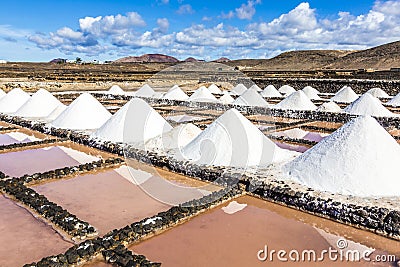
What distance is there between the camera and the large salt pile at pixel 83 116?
896 centimetres

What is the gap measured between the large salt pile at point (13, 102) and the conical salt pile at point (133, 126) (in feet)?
20.2

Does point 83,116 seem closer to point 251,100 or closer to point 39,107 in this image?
point 39,107

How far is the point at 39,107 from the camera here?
36.6 feet

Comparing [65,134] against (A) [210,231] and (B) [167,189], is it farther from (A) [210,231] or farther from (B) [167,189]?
(A) [210,231]

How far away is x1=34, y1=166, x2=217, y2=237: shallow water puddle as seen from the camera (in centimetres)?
413

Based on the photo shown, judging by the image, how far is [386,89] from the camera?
18.0 meters

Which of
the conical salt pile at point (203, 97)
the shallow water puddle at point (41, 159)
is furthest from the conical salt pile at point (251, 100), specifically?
the shallow water puddle at point (41, 159)

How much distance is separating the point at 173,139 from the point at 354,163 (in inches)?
139

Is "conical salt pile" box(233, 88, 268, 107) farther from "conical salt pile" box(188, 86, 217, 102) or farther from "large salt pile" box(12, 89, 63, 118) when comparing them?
"large salt pile" box(12, 89, 63, 118)

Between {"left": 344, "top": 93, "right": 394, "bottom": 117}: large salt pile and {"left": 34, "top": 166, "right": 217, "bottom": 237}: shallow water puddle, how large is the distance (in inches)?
338

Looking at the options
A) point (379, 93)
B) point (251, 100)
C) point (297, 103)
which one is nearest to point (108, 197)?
point (297, 103)

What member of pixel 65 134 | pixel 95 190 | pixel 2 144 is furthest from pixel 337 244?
pixel 2 144

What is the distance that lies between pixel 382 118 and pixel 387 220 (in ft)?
25.0

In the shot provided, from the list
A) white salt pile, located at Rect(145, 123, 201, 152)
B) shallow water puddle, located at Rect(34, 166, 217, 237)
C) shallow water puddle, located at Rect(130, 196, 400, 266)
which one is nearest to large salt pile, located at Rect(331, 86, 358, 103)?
white salt pile, located at Rect(145, 123, 201, 152)
